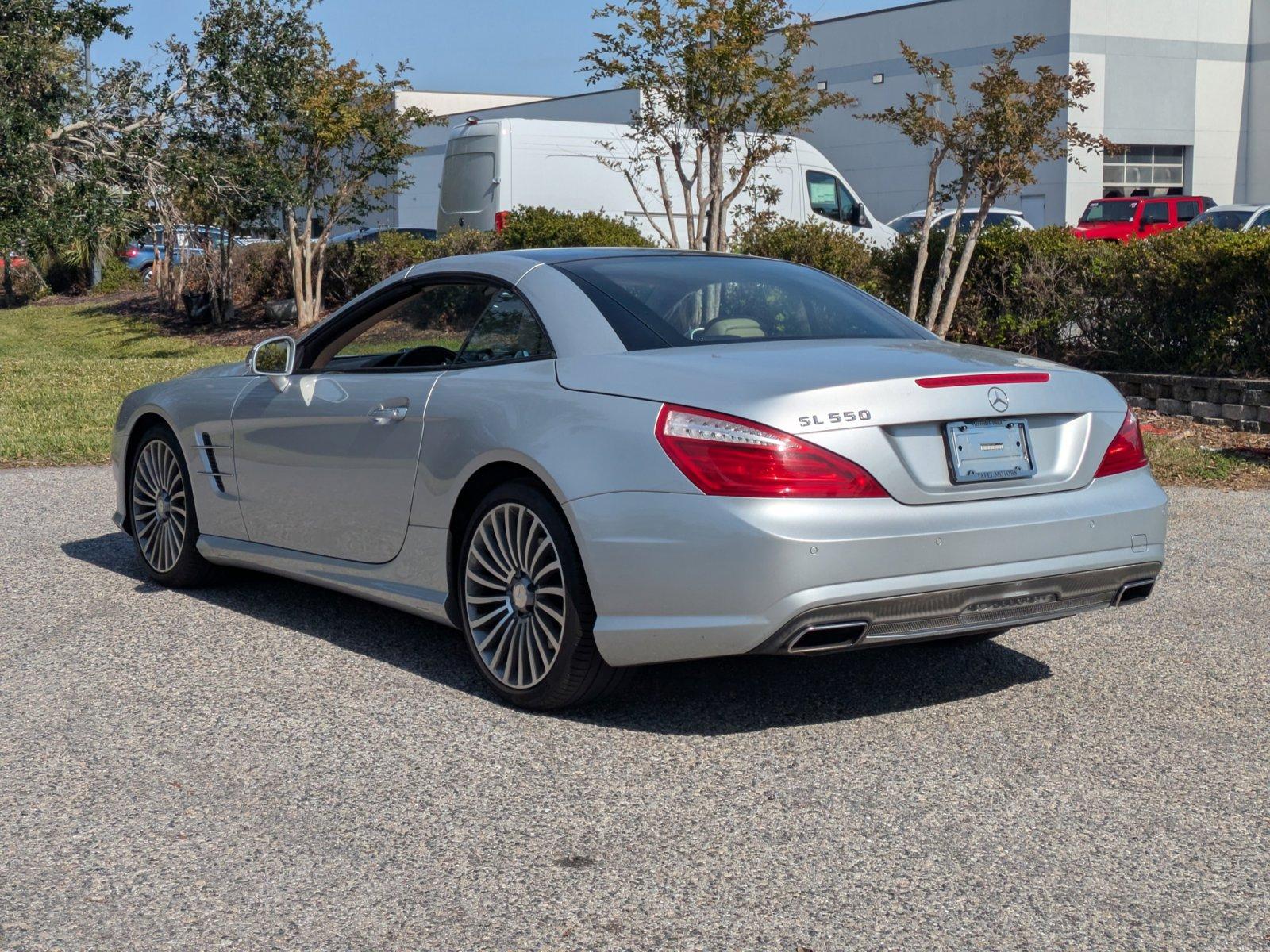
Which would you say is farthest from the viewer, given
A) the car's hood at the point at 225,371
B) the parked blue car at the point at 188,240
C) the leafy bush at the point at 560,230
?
the parked blue car at the point at 188,240

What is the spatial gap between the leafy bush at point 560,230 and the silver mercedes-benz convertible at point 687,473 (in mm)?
14253

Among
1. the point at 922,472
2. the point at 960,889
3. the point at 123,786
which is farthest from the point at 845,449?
the point at 123,786

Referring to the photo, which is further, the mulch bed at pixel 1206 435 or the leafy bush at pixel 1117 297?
the leafy bush at pixel 1117 297

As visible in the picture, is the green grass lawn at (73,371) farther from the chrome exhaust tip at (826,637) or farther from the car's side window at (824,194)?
the car's side window at (824,194)

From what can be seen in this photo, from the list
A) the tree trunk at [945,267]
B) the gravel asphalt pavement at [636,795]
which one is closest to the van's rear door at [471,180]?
the tree trunk at [945,267]

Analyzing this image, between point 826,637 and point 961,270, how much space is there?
9.94m

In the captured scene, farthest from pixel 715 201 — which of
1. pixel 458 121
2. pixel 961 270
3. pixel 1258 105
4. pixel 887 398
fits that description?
pixel 458 121

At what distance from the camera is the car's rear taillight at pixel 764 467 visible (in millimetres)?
4195

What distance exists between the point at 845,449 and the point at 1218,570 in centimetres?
361

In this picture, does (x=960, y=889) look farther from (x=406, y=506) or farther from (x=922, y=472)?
(x=406, y=506)

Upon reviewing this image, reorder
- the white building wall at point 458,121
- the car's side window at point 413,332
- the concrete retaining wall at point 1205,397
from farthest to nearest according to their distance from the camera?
1. the white building wall at point 458,121
2. the concrete retaining wall at point 1205,397
3. the car's side window at point 413,332

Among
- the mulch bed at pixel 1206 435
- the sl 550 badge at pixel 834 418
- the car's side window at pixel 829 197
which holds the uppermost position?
the car's side window at pixel 829 197

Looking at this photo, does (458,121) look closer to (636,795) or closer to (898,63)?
(898,63)

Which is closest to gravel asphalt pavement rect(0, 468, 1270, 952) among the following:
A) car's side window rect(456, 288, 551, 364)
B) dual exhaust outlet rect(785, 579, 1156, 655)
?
dual exhaust outlet rect(785, 579, 1156, 655)
